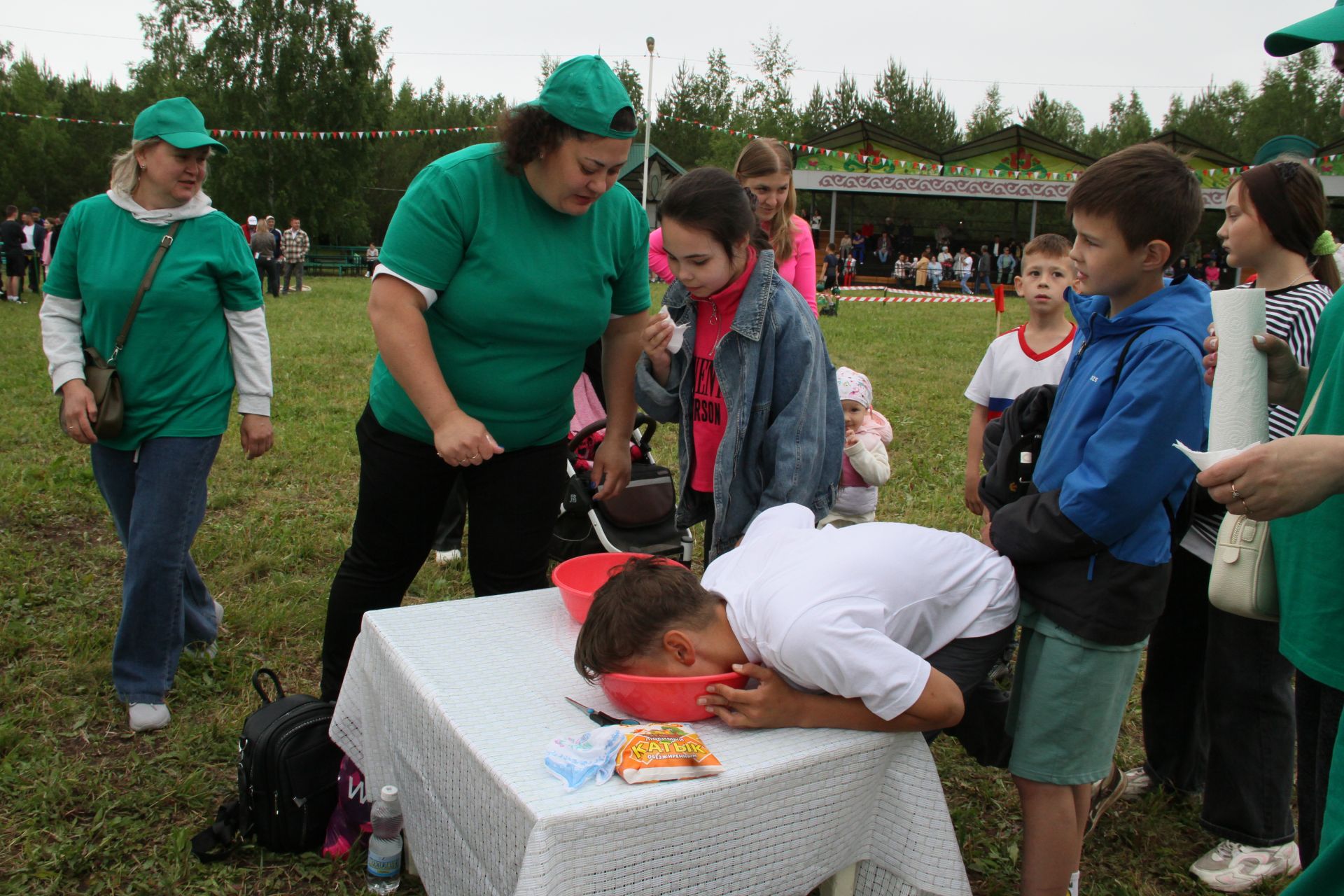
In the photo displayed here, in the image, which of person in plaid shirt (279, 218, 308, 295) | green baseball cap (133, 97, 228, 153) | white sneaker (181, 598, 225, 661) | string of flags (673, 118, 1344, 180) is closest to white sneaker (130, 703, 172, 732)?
white sneaker (181, 598, 225, 661)

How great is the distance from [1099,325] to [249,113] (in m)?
38.2

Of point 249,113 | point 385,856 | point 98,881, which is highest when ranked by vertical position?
point 249,113

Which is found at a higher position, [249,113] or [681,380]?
[249,113]

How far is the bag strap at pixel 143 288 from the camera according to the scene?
278 centimetres

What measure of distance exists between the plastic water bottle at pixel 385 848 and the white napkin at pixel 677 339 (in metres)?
1.31

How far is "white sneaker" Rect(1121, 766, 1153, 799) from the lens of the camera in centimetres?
274

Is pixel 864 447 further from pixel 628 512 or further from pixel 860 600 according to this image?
pixel 860 600

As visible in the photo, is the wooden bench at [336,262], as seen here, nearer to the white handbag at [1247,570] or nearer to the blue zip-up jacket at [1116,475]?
the blue zip-up jacket at [1116,475]

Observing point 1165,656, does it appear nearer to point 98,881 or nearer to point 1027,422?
point 1027,422

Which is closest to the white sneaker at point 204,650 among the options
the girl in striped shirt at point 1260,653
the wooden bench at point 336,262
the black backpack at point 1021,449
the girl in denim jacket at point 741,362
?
the girl in denim jacket at point 741,362

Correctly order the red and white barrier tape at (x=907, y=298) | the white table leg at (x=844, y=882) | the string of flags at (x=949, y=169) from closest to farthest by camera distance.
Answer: the white table leg at (x=844, y=882) → the red and white barrier tape at (x=907, y=298) → the string of flags at (x=949, y=169)

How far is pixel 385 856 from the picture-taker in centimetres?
211

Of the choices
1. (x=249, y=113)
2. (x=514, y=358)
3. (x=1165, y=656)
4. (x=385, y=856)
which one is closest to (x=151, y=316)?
(x=514, y=358)

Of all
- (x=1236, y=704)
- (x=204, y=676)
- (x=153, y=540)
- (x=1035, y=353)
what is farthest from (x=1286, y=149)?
(x=204, y=676)
